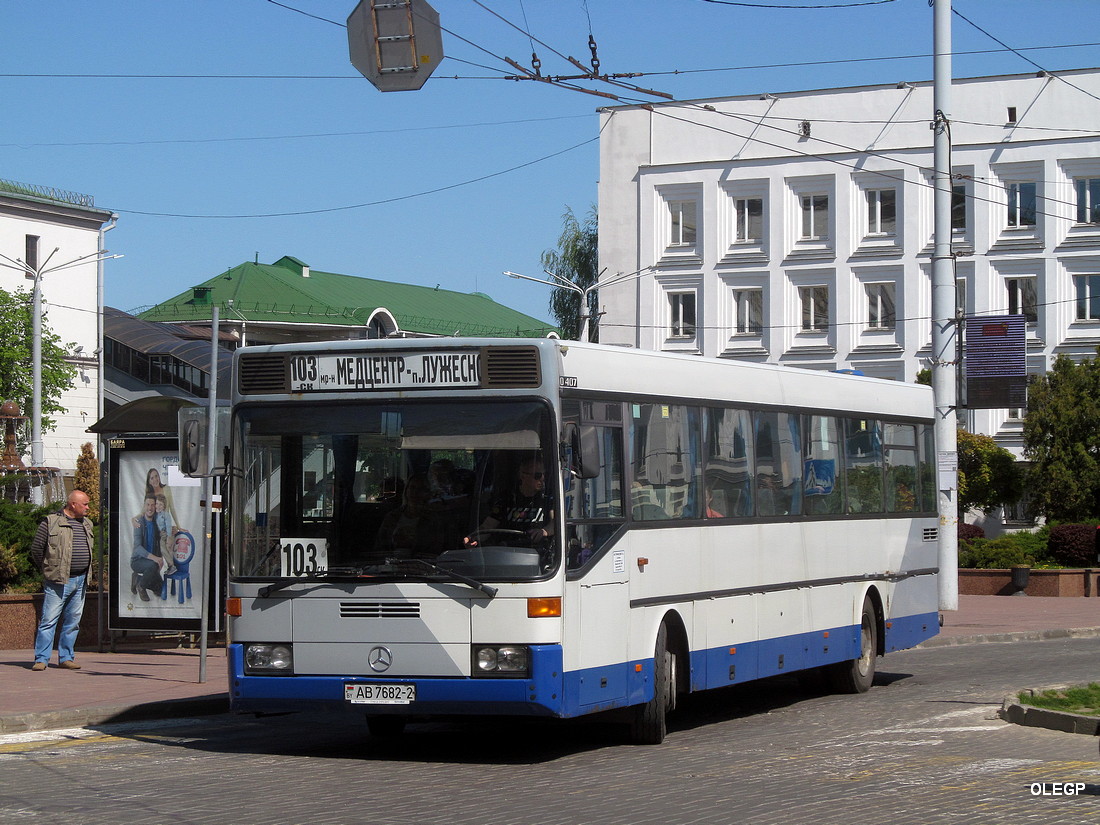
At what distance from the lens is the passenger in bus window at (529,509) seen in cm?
1065

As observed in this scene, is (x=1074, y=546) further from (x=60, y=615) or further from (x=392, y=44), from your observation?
(x=392, y=44)

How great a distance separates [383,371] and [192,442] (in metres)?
3.04

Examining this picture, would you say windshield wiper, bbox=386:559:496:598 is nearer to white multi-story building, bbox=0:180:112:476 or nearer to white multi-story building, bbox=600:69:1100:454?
white multi-story building, bbox=600:69:1100:454

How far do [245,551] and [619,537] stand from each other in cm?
263

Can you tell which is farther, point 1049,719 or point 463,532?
point 1049,719

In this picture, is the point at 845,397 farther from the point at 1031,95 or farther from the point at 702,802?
the point at 1031,95

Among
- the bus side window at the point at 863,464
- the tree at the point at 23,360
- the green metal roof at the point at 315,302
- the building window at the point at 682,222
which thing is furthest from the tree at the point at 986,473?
the tree at the point at 23,360

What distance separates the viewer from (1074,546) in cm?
3516

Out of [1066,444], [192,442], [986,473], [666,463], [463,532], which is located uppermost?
[1066,444]

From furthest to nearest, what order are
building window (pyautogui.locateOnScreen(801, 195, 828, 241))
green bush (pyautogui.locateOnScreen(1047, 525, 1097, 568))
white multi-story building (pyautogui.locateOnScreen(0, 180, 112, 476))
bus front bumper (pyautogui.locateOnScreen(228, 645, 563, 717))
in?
1. white multi-story building (pyautogui.locateOnScreen(0, 180, 112, 476))
2. building window (pyautogui.locateOnScreen(801, 195, 828, 241))
3. green bush (pyautogui.locateOnScreen(1047, 525, 1097, 568))
4. bus front bumper (pyautogui.locateOnScreen(228, 645, 563, 717))

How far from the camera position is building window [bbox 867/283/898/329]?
60.5m

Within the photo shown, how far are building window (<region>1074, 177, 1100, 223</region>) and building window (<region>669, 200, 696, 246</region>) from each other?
573 inches

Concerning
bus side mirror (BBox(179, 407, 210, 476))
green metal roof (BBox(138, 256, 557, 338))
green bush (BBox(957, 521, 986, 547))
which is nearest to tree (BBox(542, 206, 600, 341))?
green metal roof (BBox(138, 256, 557, 338))

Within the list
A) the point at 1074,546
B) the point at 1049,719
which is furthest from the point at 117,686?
the point at 1074,546
